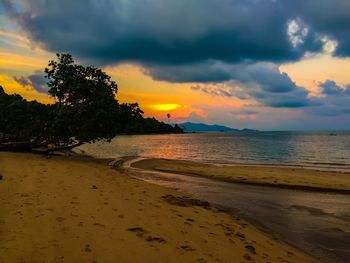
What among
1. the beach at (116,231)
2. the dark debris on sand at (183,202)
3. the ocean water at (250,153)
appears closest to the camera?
the beach at (116,231)

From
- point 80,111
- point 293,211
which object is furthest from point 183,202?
point 80,111

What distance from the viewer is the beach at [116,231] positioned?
6.28 m

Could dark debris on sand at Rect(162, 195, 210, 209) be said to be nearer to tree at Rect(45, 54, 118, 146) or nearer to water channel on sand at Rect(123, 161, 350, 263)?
water channel on sand at Rect(123, 161, 350, 263)

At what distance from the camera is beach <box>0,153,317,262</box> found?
6277 mm

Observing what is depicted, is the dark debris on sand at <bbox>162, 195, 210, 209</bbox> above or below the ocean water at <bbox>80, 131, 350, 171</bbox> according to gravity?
above

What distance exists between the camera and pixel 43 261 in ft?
18.5

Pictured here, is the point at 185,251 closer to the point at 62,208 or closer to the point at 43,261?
the point at 43,261

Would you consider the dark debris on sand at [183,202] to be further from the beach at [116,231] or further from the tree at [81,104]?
the tree at [81,104]

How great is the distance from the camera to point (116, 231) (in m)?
7.59

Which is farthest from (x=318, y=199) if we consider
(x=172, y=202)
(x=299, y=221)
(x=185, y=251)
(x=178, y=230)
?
(x=185, y=251)

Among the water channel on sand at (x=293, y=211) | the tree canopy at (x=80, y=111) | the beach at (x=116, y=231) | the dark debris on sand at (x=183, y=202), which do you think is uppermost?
the tree canopy at (x=80, y=111)

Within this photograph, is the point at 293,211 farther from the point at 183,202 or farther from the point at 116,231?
the point at 116,231

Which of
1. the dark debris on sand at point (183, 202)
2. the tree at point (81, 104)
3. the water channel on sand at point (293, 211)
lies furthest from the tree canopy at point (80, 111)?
the dark debris on sand at point (183, 202)

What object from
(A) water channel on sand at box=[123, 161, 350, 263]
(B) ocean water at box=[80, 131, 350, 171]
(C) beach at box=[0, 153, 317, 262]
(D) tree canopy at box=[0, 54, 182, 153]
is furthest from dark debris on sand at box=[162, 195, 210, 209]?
(B) ocean water at box=[80, 131, 350, 171]
